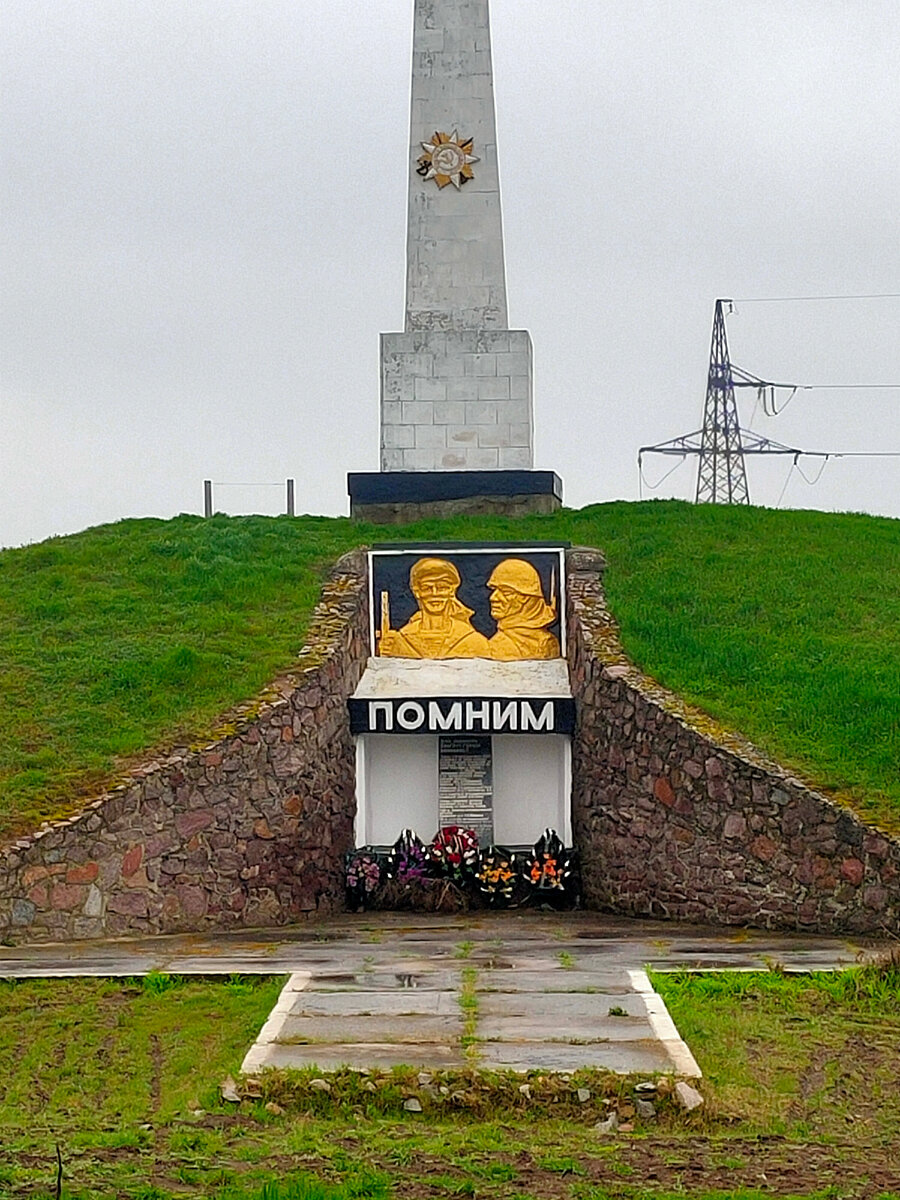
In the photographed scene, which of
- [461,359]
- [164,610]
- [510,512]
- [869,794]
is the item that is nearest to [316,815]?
[164,610]

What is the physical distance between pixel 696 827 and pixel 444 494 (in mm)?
7539

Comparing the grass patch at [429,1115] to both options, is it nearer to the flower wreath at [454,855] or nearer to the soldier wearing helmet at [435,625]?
the flower wreath at [454,855]

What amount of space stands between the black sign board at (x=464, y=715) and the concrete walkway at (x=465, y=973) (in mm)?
1866

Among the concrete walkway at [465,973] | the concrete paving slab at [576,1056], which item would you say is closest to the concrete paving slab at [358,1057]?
the concrete walkway at [465,973]

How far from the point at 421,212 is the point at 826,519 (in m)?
6.27

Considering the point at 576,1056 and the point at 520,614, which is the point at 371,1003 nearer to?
the point at 576,1056

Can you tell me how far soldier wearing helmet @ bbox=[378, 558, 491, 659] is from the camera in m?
16.2

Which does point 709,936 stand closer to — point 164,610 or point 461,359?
point 164,610

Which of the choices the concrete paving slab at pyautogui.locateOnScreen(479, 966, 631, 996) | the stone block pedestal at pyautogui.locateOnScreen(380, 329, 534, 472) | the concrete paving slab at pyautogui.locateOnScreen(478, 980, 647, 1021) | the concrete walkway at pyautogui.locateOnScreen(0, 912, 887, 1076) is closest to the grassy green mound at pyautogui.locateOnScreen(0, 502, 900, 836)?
the stone block pedestal at pyautogui.locateOnScreen(380, 329, 534, 472)

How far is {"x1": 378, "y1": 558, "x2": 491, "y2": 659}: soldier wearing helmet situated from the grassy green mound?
105 centimetres

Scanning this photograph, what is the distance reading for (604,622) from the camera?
15734 millimetres

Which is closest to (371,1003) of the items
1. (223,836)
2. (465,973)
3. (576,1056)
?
(465,973)

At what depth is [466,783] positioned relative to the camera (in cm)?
1529

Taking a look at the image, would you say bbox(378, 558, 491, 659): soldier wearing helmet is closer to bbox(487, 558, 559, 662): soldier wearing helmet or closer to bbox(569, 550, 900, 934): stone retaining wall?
bbox(487, 558, 559, 662): soldier wearing helmet
